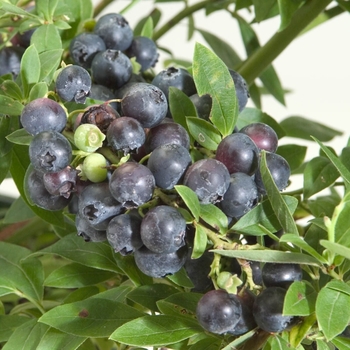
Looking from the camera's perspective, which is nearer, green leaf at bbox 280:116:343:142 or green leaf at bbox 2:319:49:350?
green leaf at bbox 2:319:49:350

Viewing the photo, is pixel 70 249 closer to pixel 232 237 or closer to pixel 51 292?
pixel 232 237

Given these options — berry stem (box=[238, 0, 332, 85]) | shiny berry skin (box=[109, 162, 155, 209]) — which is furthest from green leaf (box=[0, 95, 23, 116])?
berry stem (box=[238, 0, 332, 85])

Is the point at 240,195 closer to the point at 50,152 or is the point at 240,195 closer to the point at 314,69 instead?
the point at 50,152

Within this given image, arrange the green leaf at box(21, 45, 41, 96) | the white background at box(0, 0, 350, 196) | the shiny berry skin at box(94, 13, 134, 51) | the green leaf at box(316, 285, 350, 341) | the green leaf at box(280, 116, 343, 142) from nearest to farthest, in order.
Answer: the green leaf at box(316, 285, 350, 341)
the green leaf at box(21, 45, 41, 96)
the shiny berry skin at box(94, 13, 134, 51)
the green leaf at box(280, 116, 343, 142)
the white background at box(0, 0, 350, 196)

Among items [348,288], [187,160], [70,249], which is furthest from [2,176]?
[348,288]

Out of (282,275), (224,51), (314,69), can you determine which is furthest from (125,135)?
(314,69)

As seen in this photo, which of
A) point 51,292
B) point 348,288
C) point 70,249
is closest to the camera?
point 348,288

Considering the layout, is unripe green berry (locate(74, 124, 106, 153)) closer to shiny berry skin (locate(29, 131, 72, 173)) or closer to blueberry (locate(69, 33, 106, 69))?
shiny berry skin (locate(29, 131, 72, 173))

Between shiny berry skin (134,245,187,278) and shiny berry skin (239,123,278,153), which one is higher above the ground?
shiny berry skin (239,123,278,153)

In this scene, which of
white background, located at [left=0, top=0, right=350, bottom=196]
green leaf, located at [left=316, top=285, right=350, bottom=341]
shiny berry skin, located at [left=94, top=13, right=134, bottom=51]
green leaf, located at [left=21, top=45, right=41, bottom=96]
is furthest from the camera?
white background, located at [left=0, top=0, right=350, bottom=196]
